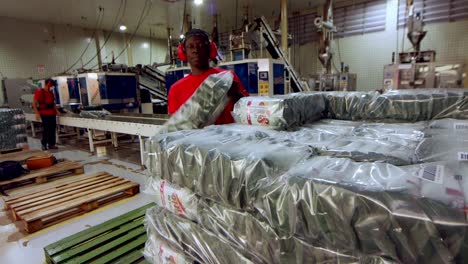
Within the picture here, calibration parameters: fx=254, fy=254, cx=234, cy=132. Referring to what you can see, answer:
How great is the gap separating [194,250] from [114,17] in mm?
11233

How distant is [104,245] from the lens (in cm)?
224

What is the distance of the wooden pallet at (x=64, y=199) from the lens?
284 centimetres

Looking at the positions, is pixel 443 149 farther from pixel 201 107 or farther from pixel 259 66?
pixel 259 66

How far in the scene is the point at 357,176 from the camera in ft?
2.20

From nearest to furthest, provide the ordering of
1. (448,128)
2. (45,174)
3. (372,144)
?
1. (372,144)
2. (448,128)
3. (45,174)

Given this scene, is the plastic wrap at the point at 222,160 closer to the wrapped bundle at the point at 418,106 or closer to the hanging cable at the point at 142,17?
the wrapped bundle at the point at 418,106

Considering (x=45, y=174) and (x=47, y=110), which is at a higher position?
(x=47, y=110)

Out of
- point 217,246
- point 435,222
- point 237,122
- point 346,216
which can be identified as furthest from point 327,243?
point 237,122

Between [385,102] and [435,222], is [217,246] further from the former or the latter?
[385,102]

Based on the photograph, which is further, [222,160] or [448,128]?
[448,128]

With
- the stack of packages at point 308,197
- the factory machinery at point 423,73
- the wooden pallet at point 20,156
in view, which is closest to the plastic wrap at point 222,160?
the stack of packages at point 308,197

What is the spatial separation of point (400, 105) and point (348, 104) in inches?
13.2

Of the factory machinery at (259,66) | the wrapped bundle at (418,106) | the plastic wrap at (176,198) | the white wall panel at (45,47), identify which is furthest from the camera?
the white wall panel at (45,47)

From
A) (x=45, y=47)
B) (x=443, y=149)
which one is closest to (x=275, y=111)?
(x=443, y=149)
